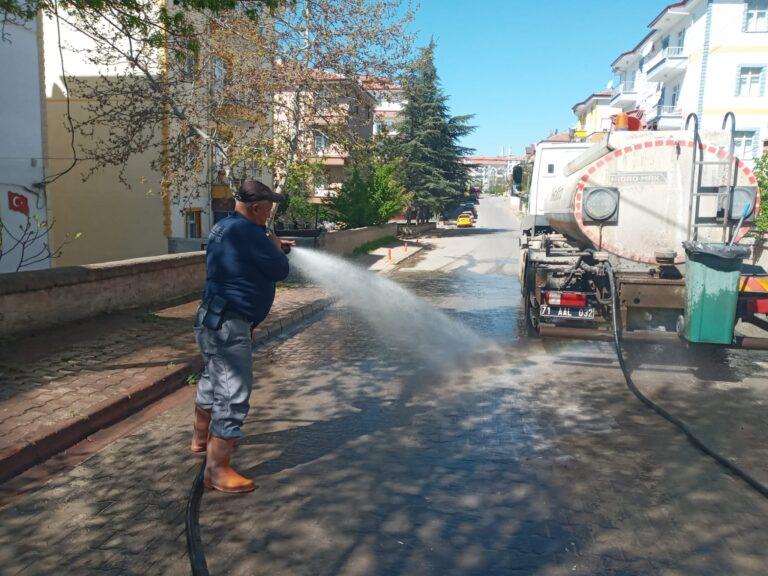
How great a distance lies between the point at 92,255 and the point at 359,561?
1792cm

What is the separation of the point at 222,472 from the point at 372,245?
74.9 ft

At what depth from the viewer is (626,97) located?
1898 inches

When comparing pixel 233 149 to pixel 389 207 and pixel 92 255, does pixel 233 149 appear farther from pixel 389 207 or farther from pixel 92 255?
pixel 389 207

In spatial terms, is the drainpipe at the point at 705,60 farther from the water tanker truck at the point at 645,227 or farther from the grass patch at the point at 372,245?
the water tanker truck at the point at 645,227

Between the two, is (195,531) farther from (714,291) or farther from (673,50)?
(673,50)

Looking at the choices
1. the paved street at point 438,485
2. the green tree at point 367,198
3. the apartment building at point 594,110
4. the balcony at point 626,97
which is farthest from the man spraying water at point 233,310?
the apartment building at point 594,110

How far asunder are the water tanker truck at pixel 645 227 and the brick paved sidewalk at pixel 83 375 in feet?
14.3

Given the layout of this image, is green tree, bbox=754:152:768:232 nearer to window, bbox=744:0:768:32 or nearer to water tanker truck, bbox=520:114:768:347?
water tanker truck, bbox=520:114:768:347

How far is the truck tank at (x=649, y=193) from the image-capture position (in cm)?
688

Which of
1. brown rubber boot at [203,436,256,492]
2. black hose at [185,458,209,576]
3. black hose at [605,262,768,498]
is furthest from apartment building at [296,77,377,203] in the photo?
black hose at [185,458,209,576]

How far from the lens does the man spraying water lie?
389cm

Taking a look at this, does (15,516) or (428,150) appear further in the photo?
(428,150)

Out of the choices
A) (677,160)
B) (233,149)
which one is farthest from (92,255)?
(677,160)

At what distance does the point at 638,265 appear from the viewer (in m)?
7.34
